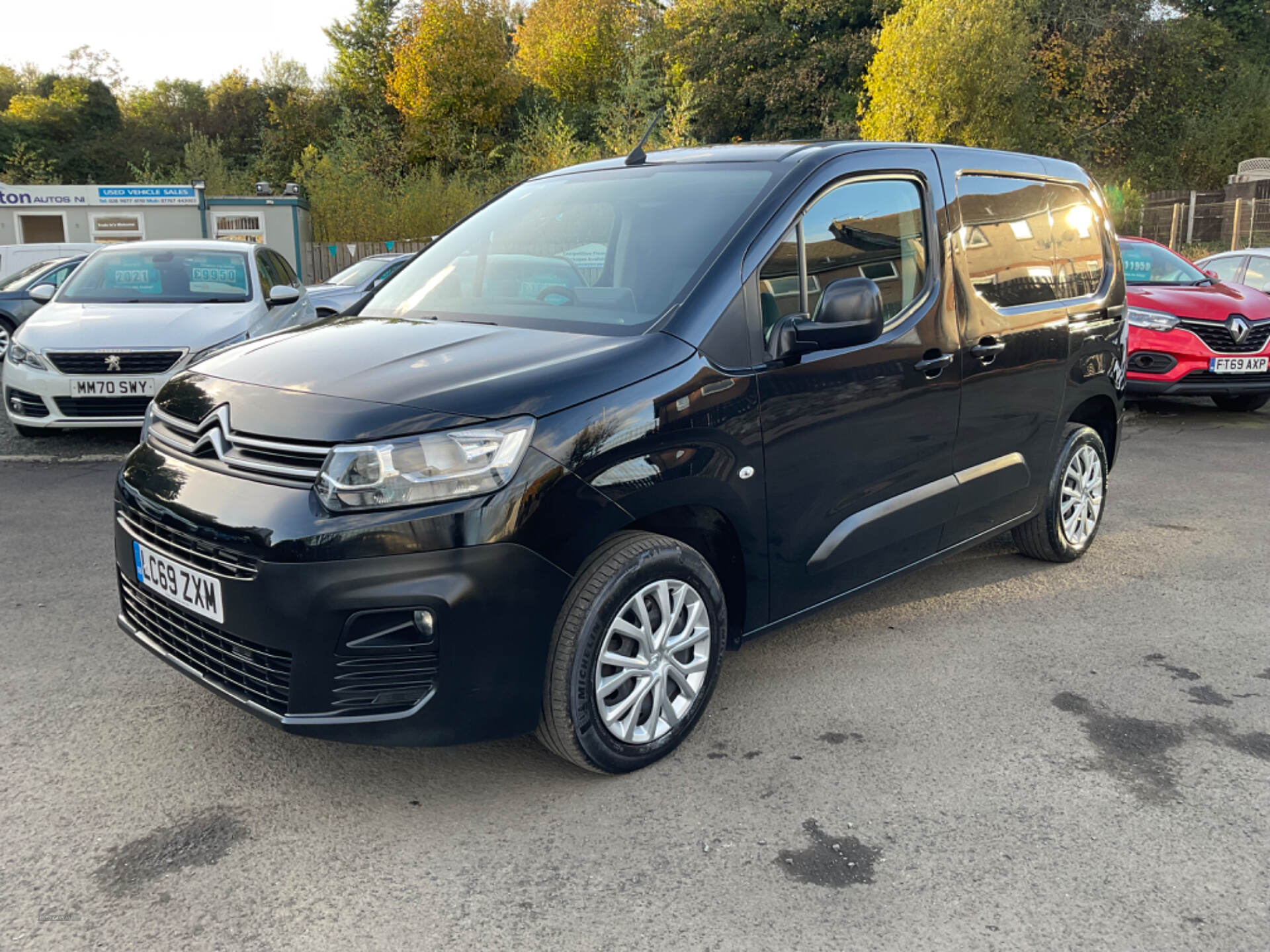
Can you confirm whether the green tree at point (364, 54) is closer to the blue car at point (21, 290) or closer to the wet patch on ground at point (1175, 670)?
the blue car at point (21, 290)

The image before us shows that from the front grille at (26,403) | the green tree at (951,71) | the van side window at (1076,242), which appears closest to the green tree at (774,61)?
the green tree at (951,71)

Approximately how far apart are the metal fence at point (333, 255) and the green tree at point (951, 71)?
14405 mm

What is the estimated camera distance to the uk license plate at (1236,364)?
30.9 feet

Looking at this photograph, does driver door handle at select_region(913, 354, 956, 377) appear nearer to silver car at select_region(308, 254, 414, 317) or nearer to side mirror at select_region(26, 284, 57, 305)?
side mirror at select_region(26, 284, 57, 305)

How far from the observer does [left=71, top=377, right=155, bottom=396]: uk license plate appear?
768 cm

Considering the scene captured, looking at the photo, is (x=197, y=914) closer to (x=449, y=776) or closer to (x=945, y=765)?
(x=449, y=776)

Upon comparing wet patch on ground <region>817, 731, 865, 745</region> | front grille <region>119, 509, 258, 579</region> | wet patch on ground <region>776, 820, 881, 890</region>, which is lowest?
wet patch on ground <region>817, 731, 865, 745</region>

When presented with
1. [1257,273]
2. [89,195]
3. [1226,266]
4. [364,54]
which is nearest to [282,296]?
[1257,273]

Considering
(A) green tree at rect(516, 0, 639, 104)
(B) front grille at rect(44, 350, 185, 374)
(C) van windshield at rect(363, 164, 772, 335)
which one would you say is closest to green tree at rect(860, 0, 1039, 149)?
(A) green tree at rect(516, 0, 639, 104)

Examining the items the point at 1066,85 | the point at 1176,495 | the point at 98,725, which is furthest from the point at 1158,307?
the point at 1066,85

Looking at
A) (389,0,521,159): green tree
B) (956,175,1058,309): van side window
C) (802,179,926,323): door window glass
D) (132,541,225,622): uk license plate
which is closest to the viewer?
(132,541,225,622): uk license plate

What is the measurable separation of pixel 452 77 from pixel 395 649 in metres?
40.7

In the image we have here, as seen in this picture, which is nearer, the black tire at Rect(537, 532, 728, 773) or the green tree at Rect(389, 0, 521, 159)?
the black tire at Rect(537, 532, 728, 773)

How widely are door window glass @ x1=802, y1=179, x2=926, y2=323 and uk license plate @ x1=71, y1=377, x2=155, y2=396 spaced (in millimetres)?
5779
